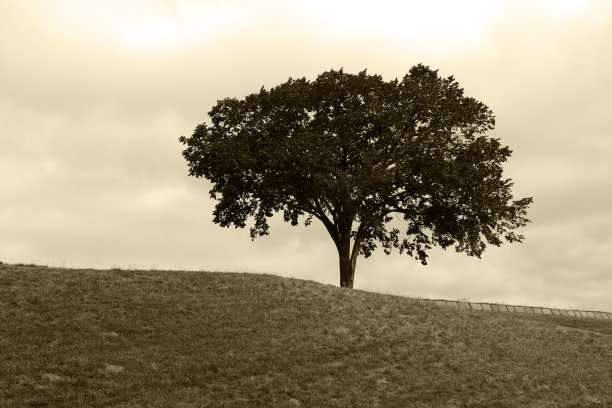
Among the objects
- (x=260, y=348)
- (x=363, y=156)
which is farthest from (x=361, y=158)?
(x=260, y=348)

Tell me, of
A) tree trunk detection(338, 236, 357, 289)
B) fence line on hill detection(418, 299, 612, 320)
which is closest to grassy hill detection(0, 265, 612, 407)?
tree trunk detection(338, 236, 357, 289)

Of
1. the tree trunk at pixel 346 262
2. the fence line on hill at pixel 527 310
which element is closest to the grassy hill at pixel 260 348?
the tree trunk at pixel 346 262

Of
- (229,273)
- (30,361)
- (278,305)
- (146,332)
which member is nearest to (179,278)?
(229,273)

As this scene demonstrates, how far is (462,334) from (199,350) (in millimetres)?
12514

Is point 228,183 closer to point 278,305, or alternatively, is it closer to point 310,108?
point 310,108

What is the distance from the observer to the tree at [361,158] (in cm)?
3928

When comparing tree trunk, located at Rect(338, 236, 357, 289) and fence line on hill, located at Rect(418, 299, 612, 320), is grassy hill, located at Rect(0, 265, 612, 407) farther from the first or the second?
fence line on hill, located at Rect(418, 299, 612, 320)

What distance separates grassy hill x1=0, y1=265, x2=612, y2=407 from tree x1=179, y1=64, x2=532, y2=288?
777cm

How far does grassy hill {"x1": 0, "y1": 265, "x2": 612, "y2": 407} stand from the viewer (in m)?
20.2

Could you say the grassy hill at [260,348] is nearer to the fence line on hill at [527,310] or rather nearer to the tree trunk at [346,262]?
the tree trunk at [346,262]

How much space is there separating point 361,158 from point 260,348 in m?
17.3

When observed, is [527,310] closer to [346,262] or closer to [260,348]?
[346,262]

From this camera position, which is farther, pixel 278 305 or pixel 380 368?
pixel 278 305

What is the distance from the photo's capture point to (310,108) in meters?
41.6
